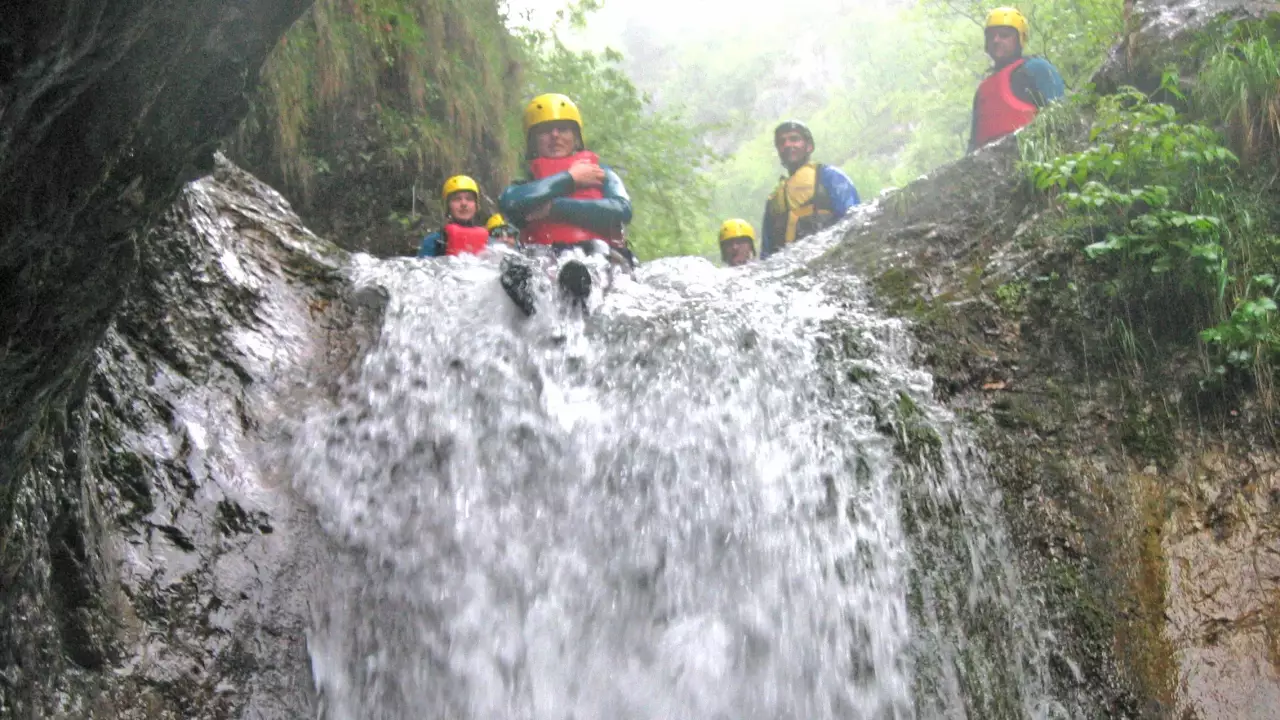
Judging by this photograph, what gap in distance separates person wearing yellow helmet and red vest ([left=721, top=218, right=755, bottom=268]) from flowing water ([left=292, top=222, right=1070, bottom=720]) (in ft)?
10.4

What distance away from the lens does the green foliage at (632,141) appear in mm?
10609

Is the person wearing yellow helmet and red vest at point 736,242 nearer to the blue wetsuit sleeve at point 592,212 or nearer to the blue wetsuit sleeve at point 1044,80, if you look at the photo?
the blue wetsuit sleeve at point 592,212

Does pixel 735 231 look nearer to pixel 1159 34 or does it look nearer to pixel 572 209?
pixel 572 209

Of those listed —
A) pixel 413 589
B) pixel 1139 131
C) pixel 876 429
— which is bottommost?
pixel 413 589

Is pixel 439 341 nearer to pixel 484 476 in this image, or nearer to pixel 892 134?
pixel 484 476

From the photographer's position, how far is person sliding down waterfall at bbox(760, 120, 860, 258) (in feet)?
24.2

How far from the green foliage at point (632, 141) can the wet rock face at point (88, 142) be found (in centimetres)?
804

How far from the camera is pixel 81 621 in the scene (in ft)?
9.86

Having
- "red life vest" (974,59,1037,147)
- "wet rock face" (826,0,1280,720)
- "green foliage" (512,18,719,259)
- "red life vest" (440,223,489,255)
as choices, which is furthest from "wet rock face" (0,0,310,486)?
"green foliage" (512,18,719,259)

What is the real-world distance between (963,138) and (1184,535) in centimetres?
1108

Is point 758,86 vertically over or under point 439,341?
over

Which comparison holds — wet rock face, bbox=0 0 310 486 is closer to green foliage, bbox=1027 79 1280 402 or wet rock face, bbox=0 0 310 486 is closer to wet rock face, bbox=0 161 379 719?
wet rock face, bbox=0 161 379 719

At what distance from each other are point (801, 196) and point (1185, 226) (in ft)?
10.6

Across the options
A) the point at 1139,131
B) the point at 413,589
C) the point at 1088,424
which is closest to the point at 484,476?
the point at 413,589
